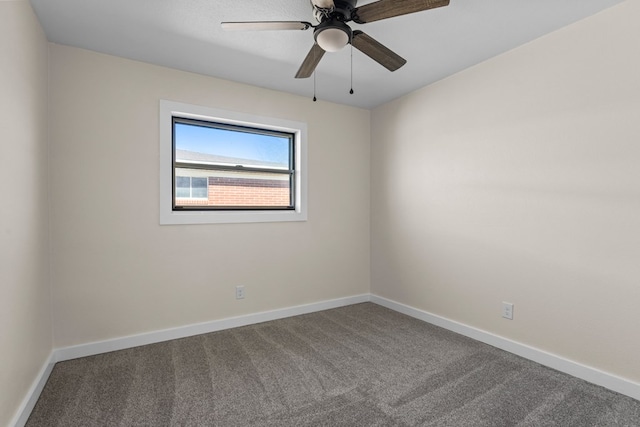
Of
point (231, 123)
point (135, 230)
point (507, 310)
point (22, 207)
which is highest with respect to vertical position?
point (231, 123)

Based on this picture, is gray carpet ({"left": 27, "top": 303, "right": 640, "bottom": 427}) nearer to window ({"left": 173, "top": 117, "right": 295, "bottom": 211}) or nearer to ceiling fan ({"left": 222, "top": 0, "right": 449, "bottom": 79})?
window ({"left": 173, "top": 117, "right": 295, "bottom": 211})

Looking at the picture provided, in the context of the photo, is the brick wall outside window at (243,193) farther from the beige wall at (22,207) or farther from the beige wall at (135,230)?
the beige wall at (22,207)

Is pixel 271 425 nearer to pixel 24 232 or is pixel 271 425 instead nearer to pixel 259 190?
pixel 24 232

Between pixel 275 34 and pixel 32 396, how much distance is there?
2831 mm

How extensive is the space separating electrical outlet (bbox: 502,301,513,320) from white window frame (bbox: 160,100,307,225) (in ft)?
6.90

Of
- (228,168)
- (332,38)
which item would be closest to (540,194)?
(332,38)

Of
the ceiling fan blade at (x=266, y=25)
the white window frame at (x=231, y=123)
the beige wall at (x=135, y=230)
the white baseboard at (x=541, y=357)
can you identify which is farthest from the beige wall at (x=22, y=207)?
the white baseboard at (x=541, y=357)

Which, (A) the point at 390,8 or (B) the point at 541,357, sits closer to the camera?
(A) the point at 390,8

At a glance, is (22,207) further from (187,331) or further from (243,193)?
(243,193)

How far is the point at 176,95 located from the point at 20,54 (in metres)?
1.15

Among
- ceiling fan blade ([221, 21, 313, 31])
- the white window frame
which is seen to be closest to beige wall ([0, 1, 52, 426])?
the white window frame

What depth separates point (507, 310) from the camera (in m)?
2.56

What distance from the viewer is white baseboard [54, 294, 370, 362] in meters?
2.46

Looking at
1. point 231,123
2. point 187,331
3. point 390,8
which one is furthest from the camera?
point 231,123
